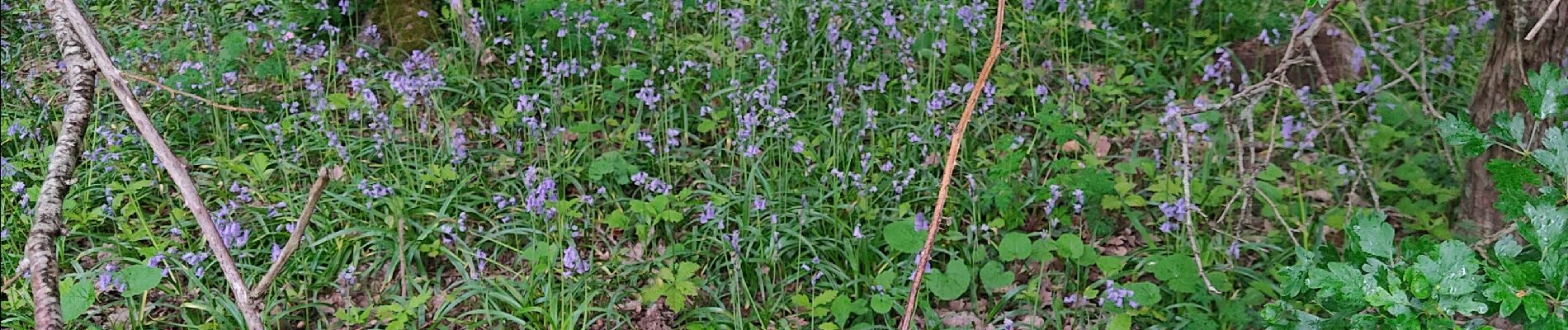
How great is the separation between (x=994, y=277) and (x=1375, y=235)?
1486 millimetres

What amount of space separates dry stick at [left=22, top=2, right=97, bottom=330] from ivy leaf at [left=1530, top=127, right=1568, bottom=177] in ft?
6.33

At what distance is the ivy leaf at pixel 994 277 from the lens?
2963mm

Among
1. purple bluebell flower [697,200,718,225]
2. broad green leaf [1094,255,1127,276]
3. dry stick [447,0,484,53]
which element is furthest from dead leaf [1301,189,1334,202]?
dry stick [447,0,484,53]

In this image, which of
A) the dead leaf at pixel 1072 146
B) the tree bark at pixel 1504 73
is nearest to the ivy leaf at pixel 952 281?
the dead leaf at pixel 1072 146

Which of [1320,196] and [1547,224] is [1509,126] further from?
[1320,196]

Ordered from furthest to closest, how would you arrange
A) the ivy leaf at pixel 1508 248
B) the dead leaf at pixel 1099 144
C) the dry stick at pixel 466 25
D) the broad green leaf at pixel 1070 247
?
the dry stick at pixel 466 25
the dead leaf at pixel 1099 144
the broad green leaf at pixel 1070 247
the ivy leaf at pixel 1508 248

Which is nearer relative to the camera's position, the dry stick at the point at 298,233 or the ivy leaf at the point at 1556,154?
the dry stick at the point at 298,233

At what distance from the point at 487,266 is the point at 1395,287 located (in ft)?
8.19

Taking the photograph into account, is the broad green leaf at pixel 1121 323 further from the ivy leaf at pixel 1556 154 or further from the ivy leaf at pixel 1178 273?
the ivy leaf at pixel 1556 154

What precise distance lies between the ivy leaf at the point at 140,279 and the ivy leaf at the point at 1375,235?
8.63 ft

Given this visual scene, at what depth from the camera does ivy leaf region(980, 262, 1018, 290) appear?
2.96 metres

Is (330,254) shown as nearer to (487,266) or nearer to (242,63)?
(487,266)

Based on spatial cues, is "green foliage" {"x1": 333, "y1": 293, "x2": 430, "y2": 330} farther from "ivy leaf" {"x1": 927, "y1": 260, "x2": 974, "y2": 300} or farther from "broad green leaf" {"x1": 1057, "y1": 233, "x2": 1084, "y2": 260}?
"broad green leaf" {"x1": 1057, "y1": 233, "x2": 1084, "y2": 260}

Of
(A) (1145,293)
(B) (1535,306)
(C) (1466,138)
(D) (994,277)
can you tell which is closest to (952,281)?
(D) (994,277)
